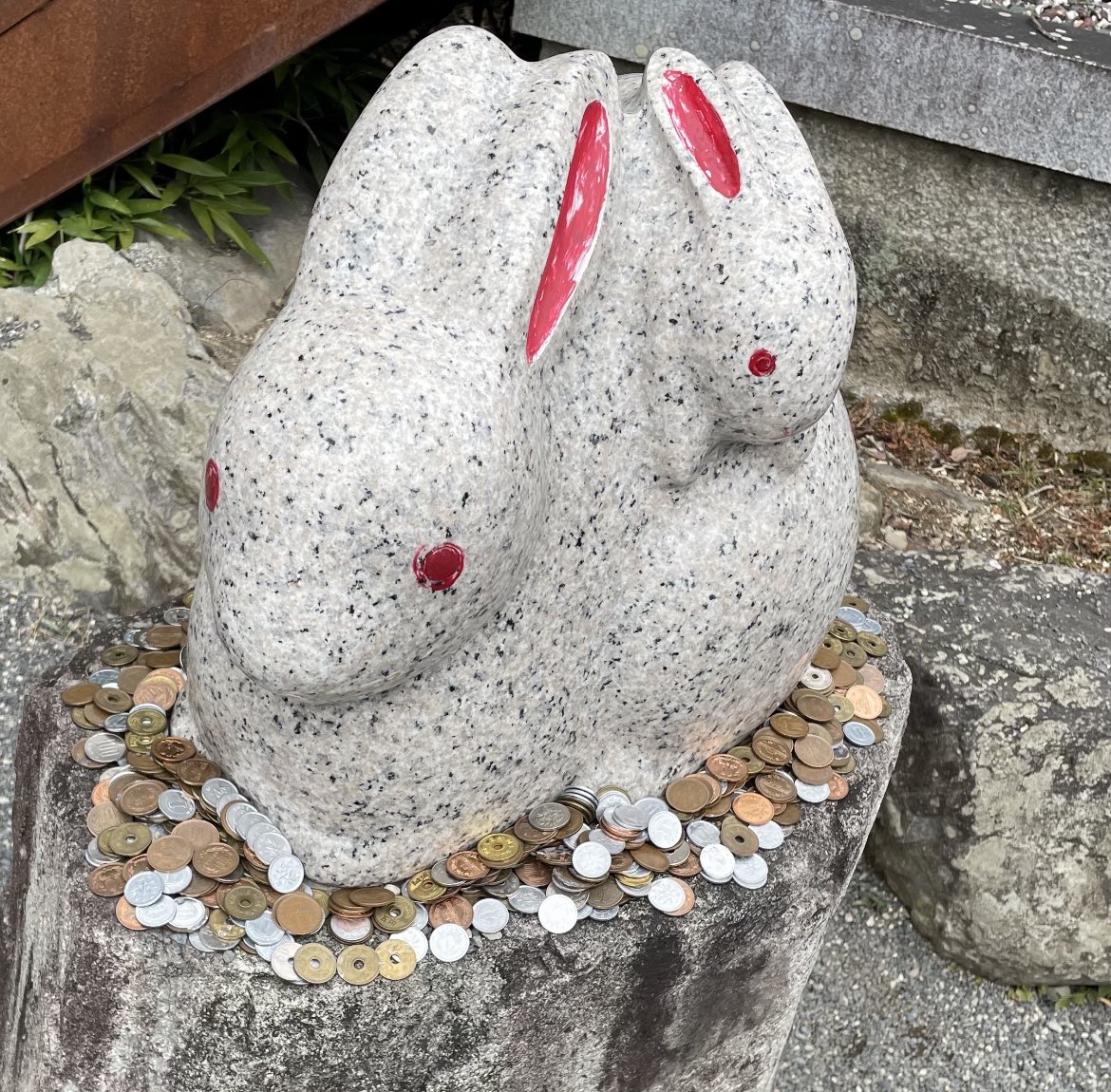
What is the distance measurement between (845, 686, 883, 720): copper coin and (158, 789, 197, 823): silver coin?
3.47 feet

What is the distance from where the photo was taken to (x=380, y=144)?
161 cm

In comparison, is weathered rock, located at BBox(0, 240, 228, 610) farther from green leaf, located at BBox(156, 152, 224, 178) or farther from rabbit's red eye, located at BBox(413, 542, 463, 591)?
rabbit's red eye, located at BBox(413, 542, 463, 591)

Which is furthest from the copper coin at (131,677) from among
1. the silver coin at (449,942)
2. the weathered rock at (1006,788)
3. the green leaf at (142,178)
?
the green leaf at (142,178)

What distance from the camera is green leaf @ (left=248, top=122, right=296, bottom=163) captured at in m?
3.75

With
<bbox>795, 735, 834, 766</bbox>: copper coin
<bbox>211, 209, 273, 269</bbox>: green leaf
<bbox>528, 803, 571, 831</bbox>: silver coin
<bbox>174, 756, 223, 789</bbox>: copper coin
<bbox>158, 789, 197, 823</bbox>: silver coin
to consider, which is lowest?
<bbox>211, 209, 273, 269</bbox>: green leaf

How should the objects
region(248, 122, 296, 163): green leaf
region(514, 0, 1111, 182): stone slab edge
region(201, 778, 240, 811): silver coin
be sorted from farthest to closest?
region(248, 122, 296, 163): green leaf → region(514, 0, 1111, 182): stone slab edge → region(201, 778, 240, 811): silver coin

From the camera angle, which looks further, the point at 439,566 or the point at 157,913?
the point at 157,913

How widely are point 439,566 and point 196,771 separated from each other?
0.61 meters

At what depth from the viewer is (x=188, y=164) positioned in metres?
3.55

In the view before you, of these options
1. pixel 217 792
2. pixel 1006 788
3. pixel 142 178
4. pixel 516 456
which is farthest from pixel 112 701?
pixel 142 178

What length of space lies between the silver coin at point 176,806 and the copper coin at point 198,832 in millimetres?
16

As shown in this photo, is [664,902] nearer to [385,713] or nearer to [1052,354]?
[385,713]

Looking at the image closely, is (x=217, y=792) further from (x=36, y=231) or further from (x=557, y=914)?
(x=36, y=231)

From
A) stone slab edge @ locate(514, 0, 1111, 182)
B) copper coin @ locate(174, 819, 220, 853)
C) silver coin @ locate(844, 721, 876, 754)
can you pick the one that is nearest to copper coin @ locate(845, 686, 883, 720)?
silver coin @ locate(844, 721, 876, 754)
